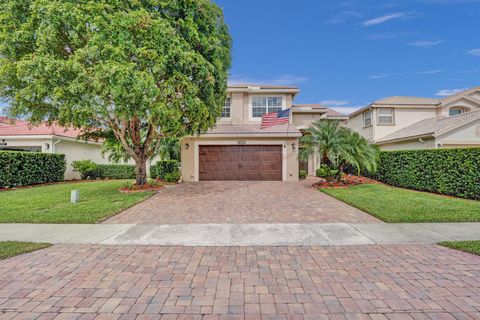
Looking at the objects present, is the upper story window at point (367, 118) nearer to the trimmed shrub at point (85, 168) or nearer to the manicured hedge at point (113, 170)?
the manicured hedge at point (113, 170)

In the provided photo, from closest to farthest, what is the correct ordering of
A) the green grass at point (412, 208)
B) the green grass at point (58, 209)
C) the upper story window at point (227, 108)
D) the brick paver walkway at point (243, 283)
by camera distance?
the brick paver walkway at point (243, 283)
the green grass at point (412, 208)
the green grass at point (58, 209)
the upper story window at point (227, 108)

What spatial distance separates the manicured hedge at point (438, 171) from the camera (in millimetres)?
9180

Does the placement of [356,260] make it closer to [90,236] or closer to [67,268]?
[67,268]

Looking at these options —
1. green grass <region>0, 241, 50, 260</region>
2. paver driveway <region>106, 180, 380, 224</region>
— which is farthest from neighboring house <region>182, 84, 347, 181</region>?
green grass <region>0, 241, 50, 260</region>

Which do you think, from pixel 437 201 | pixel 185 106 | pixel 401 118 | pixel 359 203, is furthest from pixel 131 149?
pixel 401 118

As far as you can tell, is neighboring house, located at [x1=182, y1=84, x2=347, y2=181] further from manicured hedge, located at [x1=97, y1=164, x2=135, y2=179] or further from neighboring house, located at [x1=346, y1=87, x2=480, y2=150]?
neighboring house, located at [x1=346, y1=87, x2=480, y2=150]

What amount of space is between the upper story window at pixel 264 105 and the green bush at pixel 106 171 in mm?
10912

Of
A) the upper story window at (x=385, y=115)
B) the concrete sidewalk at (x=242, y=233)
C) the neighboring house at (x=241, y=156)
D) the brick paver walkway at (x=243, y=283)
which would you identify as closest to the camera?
the brick paver walkway at (x=243, y=283)

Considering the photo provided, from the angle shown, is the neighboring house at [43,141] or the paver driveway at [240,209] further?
the neighboring house at [43,141]

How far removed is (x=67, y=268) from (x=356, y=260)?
16.1ft

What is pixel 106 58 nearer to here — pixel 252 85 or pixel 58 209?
pixel 58 209

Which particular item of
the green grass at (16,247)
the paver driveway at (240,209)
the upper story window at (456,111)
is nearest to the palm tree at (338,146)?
the paver driveway at (240,209)

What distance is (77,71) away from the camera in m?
8.25

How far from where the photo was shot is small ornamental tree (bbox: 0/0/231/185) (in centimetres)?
817
